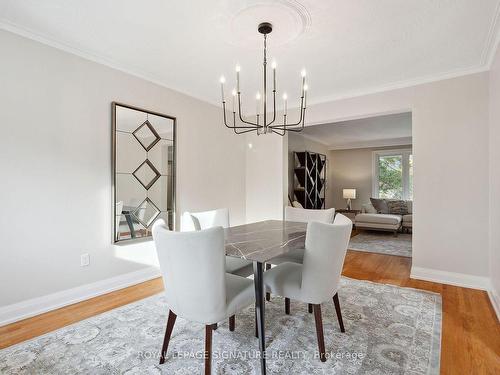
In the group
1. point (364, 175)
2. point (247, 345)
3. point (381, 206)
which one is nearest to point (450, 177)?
point (247, 345)

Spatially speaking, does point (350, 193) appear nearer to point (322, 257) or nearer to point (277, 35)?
point (277, 35)

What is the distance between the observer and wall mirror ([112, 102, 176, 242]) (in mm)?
2994

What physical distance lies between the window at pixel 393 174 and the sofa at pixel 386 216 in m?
0.83

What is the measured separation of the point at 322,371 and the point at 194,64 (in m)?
2.98

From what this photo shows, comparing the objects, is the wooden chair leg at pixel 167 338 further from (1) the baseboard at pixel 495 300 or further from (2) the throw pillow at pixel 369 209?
(2) the throw pillow at pixel 369 209

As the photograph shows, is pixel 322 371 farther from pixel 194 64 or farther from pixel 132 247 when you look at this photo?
pixel 194 64

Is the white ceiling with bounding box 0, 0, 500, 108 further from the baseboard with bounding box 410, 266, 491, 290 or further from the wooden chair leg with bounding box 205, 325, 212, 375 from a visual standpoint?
the baseboard with bounding box 410, 266, 491, 290

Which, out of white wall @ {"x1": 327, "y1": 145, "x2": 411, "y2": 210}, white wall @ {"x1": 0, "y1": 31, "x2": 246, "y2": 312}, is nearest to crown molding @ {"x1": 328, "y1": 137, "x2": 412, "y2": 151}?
white wall @ {"x1": 327, "y1": 145, "x2": 411, "y2": 210}

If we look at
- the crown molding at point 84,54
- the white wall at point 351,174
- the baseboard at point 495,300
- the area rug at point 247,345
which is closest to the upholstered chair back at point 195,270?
the area rug at point 247,345

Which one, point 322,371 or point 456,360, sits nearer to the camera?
point 322,371

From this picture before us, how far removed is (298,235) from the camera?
214cm

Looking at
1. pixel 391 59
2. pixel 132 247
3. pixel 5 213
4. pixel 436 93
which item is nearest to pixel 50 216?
pixel 5 213

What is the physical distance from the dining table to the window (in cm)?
609

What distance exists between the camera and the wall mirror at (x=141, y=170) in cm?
299
